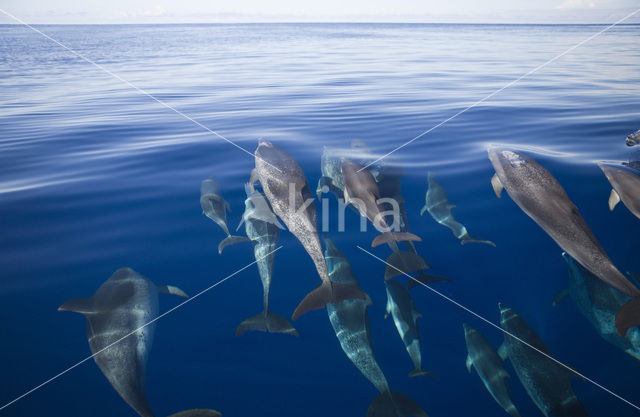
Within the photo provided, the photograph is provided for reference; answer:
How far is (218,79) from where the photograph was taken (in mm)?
19500

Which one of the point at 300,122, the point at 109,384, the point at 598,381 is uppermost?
the point at 300,122

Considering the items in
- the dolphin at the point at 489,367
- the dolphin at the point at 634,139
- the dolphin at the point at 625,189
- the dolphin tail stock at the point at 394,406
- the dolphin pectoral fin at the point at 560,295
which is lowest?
the dolphin tail stock at the point at 394,406

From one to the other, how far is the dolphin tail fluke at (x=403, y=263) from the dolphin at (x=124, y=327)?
113 inches

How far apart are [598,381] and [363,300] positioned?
2.78m

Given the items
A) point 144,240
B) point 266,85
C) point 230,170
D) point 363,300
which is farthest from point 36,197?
point 266,85

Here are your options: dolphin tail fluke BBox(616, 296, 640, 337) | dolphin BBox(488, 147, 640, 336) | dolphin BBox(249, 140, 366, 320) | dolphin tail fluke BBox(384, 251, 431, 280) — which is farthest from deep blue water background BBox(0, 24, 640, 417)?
dolphin tail fluke BBox(616, 296, 640, 337)

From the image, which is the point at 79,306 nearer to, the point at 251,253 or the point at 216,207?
the point at 251,253

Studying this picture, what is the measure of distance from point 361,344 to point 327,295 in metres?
0.72

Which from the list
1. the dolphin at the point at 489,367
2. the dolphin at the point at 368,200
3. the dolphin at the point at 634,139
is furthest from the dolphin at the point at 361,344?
the dolphin at the point at 634,139

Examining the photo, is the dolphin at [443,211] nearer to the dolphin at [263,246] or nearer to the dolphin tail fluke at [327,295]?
the dolphin tail fluke at [327,295]

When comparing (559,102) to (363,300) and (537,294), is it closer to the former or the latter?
(537,294)

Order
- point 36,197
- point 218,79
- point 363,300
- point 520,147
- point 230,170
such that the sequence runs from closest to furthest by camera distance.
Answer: point 363,300, point 36,197, point 230,170, point 520,147, point 218,79

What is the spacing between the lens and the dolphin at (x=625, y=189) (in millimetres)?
5441

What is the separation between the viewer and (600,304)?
4.34 m
